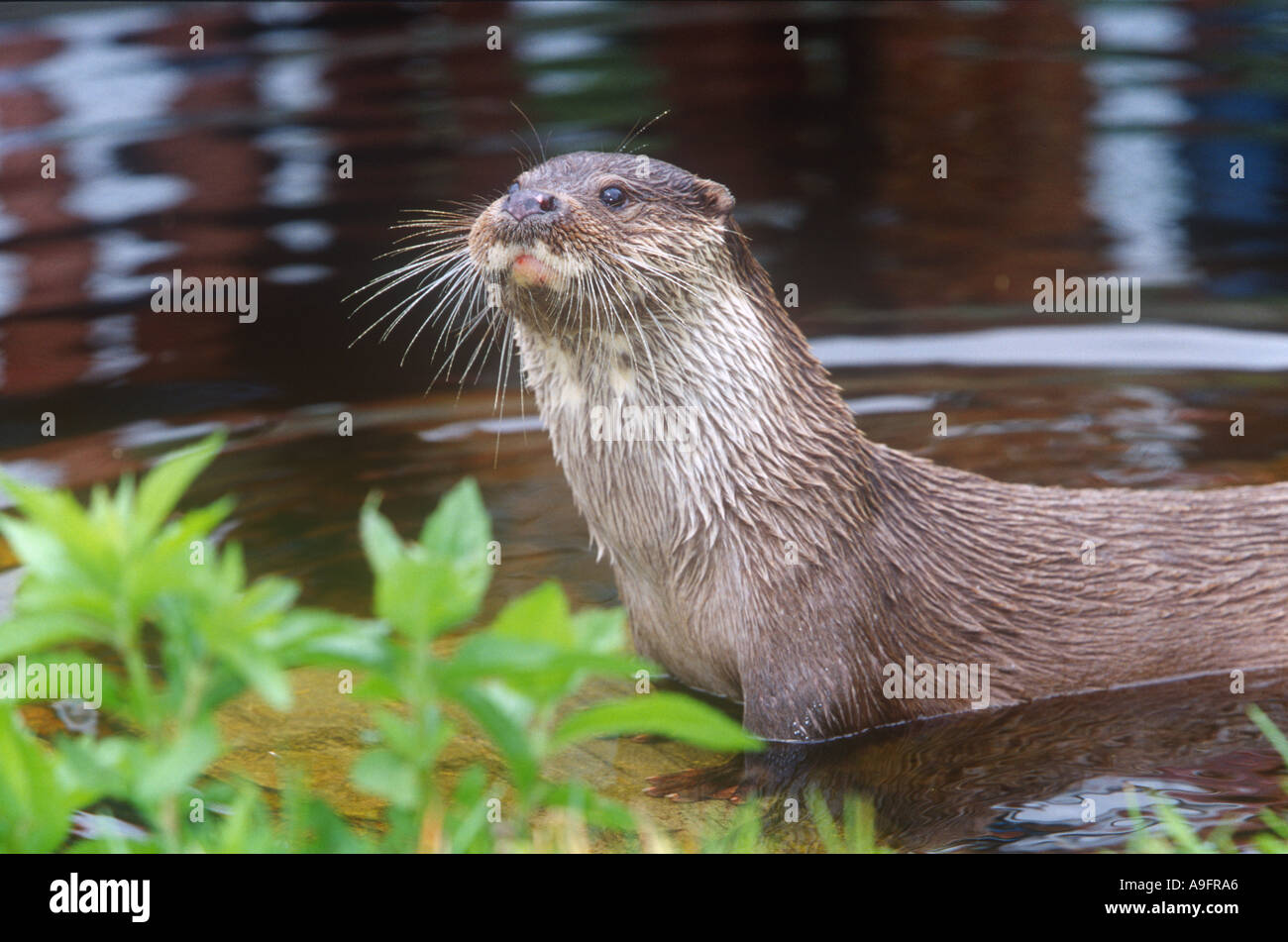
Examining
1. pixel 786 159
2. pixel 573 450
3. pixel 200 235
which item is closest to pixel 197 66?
pixel 200 235

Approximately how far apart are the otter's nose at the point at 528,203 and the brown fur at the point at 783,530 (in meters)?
0.02

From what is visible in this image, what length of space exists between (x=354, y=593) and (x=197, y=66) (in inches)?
334

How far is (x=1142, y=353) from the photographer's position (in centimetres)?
721

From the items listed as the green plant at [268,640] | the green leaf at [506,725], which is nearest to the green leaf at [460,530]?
the green plant at [268,640]

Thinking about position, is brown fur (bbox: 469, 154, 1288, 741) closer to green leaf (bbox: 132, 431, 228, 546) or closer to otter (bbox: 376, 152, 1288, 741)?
otter (bbox: 376, 152, 1288, 741)

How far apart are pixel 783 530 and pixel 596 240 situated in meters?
0.85

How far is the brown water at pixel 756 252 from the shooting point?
4246 mm

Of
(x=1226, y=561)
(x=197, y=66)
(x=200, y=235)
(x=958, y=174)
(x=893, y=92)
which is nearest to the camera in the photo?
(x=1226, y=561)

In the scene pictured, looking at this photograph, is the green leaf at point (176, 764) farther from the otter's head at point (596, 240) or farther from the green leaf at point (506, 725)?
the otter's head at point (596, 240)

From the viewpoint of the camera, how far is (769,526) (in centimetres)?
407

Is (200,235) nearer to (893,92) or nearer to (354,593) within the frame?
(354,593)

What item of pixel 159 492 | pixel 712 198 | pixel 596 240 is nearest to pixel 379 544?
pixel 159 492

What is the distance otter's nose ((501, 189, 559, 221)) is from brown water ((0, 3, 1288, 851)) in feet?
4.50

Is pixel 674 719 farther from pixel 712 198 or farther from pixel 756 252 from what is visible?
pixel 756 252
